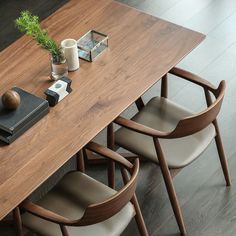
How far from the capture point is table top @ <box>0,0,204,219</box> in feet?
8.29

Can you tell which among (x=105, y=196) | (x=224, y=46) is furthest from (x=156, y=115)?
(x=224, y=46)

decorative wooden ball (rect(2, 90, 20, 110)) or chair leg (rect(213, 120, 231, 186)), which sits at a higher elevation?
decorative wooden ball (rect(2, 90, 20, 110))

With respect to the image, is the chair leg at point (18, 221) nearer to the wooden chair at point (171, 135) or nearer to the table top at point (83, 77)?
the table top at point (83, 77)

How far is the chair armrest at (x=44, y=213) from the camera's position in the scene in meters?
2.39

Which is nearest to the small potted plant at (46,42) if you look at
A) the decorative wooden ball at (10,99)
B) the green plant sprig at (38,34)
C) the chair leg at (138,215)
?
the green plant sprig at (38,34)

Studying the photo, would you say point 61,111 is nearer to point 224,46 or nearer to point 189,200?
point 189,200

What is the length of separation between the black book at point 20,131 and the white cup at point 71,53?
28 centimetres

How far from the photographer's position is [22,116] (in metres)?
2.62

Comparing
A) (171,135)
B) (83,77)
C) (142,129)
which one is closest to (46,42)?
(83,77)

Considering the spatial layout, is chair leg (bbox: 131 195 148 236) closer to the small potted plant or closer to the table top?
the table top

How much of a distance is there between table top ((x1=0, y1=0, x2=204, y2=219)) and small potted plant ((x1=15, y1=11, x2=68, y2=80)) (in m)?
0.07

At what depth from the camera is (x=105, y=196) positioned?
2.72m

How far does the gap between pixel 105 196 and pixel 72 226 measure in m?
0.28

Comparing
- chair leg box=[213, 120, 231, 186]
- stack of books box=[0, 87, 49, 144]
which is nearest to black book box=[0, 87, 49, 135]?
stack of books box=[0, 87, 49, 144]
